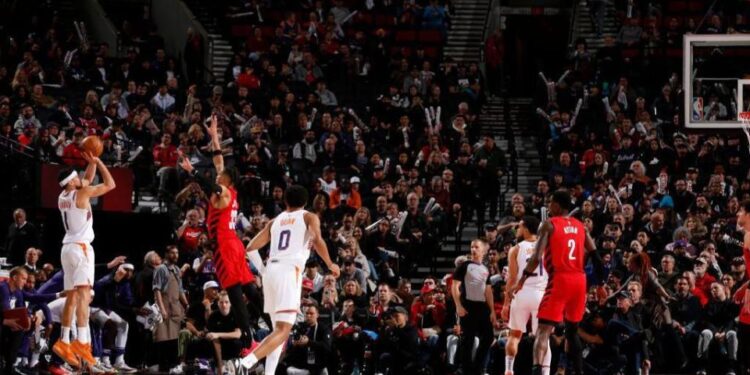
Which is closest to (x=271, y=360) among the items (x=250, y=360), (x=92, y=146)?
(x=250, y=360)

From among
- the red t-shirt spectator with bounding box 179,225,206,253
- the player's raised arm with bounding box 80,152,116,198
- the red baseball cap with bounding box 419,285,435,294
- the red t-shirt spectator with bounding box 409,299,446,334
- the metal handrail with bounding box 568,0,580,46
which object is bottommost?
the red t-shirt spectator with bounding box 409,299,446,334

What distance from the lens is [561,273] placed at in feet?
45.2

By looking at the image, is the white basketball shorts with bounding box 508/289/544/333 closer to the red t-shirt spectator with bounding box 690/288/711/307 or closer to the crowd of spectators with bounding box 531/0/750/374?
the crowd of spectators with bounding box 531/0/750/374

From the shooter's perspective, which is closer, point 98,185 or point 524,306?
point 524,306

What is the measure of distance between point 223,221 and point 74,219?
1729 millimetres

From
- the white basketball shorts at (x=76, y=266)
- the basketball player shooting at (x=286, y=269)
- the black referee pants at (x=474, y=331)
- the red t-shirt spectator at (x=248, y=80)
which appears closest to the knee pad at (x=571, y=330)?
the basketball player shooting at (x=286, y=269)

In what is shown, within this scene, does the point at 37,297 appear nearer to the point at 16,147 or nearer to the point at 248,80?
the point at 16,147

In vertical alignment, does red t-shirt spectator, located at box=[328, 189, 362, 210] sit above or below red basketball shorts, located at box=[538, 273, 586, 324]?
above

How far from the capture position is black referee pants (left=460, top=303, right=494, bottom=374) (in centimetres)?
1688

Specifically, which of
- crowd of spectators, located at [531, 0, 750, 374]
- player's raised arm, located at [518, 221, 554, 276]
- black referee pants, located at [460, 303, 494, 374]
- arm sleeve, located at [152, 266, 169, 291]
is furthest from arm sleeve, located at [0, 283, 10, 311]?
crowd of spectators, located at [531, 0, 750, 374]

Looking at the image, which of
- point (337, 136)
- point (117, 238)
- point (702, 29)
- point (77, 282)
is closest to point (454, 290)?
point (77, 282)

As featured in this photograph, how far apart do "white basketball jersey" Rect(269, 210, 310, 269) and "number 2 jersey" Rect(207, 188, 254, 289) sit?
1104 mm

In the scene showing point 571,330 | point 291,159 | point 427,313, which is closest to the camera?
point 571,330

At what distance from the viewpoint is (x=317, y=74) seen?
27.5 m
